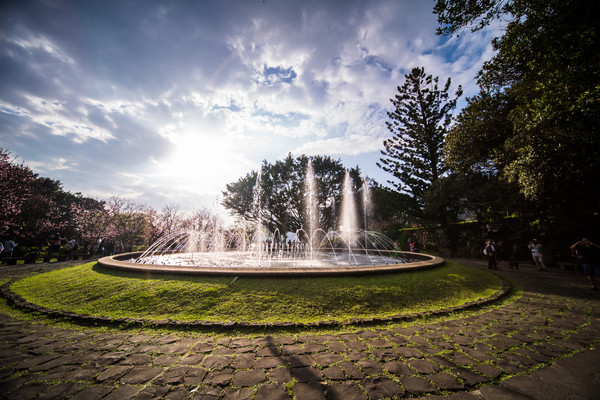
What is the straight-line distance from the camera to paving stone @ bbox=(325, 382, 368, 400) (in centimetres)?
226

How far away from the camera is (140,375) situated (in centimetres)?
263

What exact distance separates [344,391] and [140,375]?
91.9 inches

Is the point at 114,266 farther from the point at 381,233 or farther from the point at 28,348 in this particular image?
the point at 381,233

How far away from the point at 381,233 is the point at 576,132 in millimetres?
24123

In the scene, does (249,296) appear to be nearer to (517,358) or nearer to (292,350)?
(292,350)

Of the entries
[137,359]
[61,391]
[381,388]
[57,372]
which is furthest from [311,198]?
[61,391]

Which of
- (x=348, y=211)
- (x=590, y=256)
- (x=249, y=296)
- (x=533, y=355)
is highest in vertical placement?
(x=348, y=211)

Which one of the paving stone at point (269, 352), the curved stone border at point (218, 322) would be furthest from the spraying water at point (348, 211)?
the paving stone at point (269, 352)

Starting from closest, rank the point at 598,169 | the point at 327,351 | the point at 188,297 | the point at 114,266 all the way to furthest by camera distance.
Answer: the point at 327,351 → the point at 188,297 → the point at 114,266 → the point at 598,169

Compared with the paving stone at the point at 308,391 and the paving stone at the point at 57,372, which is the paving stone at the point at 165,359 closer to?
the paving stone at the point at 57,372

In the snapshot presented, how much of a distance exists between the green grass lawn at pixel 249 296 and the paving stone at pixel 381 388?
1787mm

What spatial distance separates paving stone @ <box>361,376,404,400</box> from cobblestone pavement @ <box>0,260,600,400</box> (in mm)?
11

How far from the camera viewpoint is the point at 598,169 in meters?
9.97

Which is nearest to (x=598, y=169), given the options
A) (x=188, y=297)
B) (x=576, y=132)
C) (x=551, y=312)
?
(x=576, y=132)
